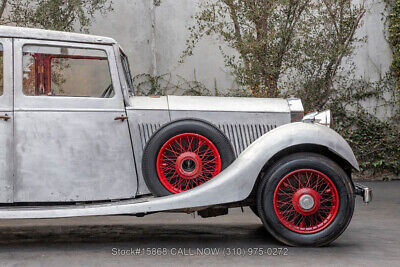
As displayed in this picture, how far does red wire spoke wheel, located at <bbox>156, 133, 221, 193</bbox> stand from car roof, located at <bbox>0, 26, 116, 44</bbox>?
4.12 ft

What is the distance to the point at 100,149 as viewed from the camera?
5.47m

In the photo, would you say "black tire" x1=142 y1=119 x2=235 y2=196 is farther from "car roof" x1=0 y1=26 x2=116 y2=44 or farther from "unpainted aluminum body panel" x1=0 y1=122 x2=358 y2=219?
"car roof" x1=0 y1=26 x2=116 y2=44

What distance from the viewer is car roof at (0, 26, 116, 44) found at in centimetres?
550

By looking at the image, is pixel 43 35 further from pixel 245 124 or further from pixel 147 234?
pixel 147 234

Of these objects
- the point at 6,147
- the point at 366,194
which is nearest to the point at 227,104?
the point at 366,194

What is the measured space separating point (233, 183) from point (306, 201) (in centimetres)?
66

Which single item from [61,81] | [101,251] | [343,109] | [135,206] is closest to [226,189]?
[135,206]

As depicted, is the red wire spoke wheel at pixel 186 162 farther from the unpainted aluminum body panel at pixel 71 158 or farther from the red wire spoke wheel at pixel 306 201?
the red wire spoke wheel at pixel 306 201

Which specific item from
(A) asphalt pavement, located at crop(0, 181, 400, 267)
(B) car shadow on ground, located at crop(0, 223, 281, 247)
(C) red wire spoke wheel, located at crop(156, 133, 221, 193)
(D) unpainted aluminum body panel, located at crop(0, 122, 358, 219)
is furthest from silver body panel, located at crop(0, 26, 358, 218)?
(B) car shadow on ground, located at crop(0, 223, 281, 247)

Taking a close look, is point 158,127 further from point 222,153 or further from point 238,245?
point 238,245

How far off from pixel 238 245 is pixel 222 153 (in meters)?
0.89

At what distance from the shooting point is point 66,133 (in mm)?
5406

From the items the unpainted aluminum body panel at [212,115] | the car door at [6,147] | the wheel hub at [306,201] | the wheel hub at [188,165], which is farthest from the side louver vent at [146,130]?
the wheel hub at [306,201]

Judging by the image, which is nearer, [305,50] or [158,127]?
[158,127]
